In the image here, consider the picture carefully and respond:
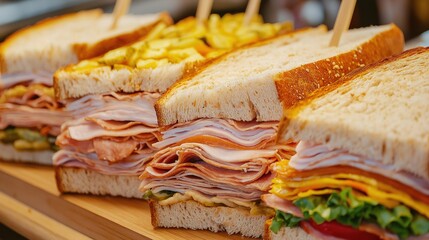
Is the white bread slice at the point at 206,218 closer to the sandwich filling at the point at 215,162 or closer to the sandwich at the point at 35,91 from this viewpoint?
the sandwich filling at the point at 215,162

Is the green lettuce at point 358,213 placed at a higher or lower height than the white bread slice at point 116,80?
lower

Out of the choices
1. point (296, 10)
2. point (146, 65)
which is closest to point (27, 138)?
point (146, 65)

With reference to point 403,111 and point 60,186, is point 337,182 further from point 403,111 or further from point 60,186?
point 60,186

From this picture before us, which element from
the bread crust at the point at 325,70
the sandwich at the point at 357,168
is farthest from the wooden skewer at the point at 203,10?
the sandwich at the point at 357,168

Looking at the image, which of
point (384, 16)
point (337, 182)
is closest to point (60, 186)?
point (337, 182)

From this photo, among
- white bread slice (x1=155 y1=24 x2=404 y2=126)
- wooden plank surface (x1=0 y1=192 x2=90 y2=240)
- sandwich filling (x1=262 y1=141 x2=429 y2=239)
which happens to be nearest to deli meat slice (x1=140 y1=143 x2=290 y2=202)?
white bread slice (x1=155 y1=24 x2=404 y2=126)

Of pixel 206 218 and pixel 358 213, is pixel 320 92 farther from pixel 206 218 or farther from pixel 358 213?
pixel 206 218

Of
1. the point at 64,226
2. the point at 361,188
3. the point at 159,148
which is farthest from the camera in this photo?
the point at 64,226

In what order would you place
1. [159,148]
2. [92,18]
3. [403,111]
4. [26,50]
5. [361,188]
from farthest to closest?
[92,18] < [26,50] < [159,148] < [403,111] < [361,188]
